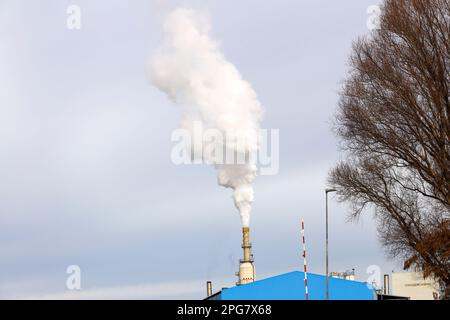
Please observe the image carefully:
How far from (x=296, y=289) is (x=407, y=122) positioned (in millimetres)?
32677

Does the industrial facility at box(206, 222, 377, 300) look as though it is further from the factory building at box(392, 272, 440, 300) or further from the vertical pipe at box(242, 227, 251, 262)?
the vertical pipe at box(242, 227, 251, 262)

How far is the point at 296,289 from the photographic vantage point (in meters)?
65.6

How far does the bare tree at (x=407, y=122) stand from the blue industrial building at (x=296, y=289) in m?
27.5

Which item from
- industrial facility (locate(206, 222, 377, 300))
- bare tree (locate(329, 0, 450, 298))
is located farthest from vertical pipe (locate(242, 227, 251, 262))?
bare tree (locate(329, 0, 450, 298))

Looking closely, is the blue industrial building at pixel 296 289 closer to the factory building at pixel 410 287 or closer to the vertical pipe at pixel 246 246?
the factory building at pixel 410 287

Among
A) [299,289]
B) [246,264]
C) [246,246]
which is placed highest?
[246,246]

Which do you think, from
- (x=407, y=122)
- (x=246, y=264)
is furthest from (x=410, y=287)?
(x=407, y=122)

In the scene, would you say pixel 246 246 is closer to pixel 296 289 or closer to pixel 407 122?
pixel 296 289

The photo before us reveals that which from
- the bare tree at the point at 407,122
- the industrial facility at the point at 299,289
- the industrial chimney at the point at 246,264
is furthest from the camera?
the industrial chimney at the point at 246,264

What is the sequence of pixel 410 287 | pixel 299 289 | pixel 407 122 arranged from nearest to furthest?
pixel 407 122
pixel 299 289
pixel 410 287

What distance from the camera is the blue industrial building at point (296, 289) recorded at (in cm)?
6456

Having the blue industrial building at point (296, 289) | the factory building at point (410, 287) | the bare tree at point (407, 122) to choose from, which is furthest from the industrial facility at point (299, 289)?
the bare tree at point (407, 122)
